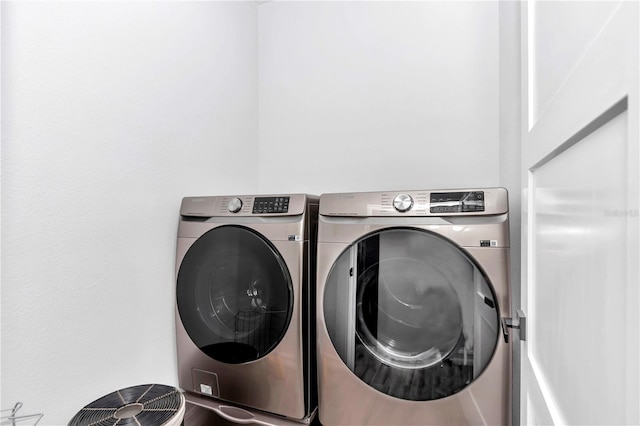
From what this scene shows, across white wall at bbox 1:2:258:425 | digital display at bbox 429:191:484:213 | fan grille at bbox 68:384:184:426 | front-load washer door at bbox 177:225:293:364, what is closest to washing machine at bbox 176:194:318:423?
front-load washer door at bbox 177:225:293:364

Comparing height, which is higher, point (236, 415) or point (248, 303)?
point (248, 303)

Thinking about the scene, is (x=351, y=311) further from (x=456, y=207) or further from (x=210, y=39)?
(x=210, y=39)

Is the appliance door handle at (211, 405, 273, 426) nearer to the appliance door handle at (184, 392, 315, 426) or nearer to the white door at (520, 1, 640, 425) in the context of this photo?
the appliance door handle at (184, 392, 315, 426)

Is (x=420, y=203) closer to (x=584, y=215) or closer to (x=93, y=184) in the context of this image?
(x=584, y=215)

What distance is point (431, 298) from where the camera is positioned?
3.63 ft

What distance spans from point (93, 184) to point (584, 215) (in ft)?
Result: 4.25

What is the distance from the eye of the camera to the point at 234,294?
1310 mm

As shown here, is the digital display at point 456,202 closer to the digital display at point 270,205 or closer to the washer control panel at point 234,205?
the digital display at point 270,205

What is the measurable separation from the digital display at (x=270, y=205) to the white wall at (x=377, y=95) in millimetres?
623

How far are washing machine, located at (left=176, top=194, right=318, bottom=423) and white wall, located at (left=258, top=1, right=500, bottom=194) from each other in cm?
63

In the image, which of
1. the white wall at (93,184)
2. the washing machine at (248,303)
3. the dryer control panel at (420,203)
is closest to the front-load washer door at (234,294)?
the washing machine at (248,303)

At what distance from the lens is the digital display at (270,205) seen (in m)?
1.26

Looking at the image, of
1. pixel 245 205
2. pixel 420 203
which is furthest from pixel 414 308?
pixel 245 205

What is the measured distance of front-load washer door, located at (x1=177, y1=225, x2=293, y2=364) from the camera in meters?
1.24
